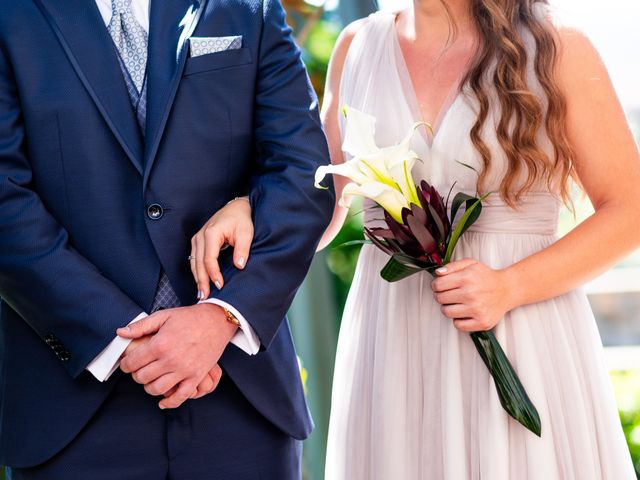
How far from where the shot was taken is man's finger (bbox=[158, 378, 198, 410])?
175 centimetres

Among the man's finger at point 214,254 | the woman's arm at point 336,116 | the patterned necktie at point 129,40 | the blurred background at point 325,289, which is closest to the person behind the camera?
the man's finger at point 214,254

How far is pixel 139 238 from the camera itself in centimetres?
190

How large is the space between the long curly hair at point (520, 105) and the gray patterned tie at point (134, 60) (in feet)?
2.54

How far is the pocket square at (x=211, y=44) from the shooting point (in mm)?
1927

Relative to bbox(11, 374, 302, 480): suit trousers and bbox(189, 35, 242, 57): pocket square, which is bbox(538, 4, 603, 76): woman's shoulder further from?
bbox(11, 374, 302, 480): suit trousers

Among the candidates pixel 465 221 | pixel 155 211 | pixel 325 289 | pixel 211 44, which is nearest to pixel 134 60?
pixel 211 44

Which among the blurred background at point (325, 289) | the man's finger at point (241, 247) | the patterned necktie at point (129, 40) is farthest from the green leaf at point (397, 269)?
the blurred background at point (325, 289)

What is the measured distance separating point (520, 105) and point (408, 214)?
40cm

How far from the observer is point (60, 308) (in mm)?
1781

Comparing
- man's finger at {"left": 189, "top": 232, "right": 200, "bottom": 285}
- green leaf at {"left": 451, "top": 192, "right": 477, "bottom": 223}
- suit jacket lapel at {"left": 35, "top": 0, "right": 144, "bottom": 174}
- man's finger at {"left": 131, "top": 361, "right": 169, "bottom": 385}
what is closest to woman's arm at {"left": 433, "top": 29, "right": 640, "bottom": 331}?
green leaf at {"left": 451, "top": 192, "right": 477, "bottom": 223}

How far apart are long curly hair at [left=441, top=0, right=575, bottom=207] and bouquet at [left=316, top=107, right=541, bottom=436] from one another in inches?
6.3

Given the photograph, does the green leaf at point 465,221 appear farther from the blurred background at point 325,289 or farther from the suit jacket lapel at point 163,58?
the blurred background at point 325,289

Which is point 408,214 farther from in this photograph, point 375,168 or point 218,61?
point 218,61

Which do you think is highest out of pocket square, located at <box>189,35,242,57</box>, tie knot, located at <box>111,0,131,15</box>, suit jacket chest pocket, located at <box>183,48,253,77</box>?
tie knot, located at <box>111,0,131,15</box>
